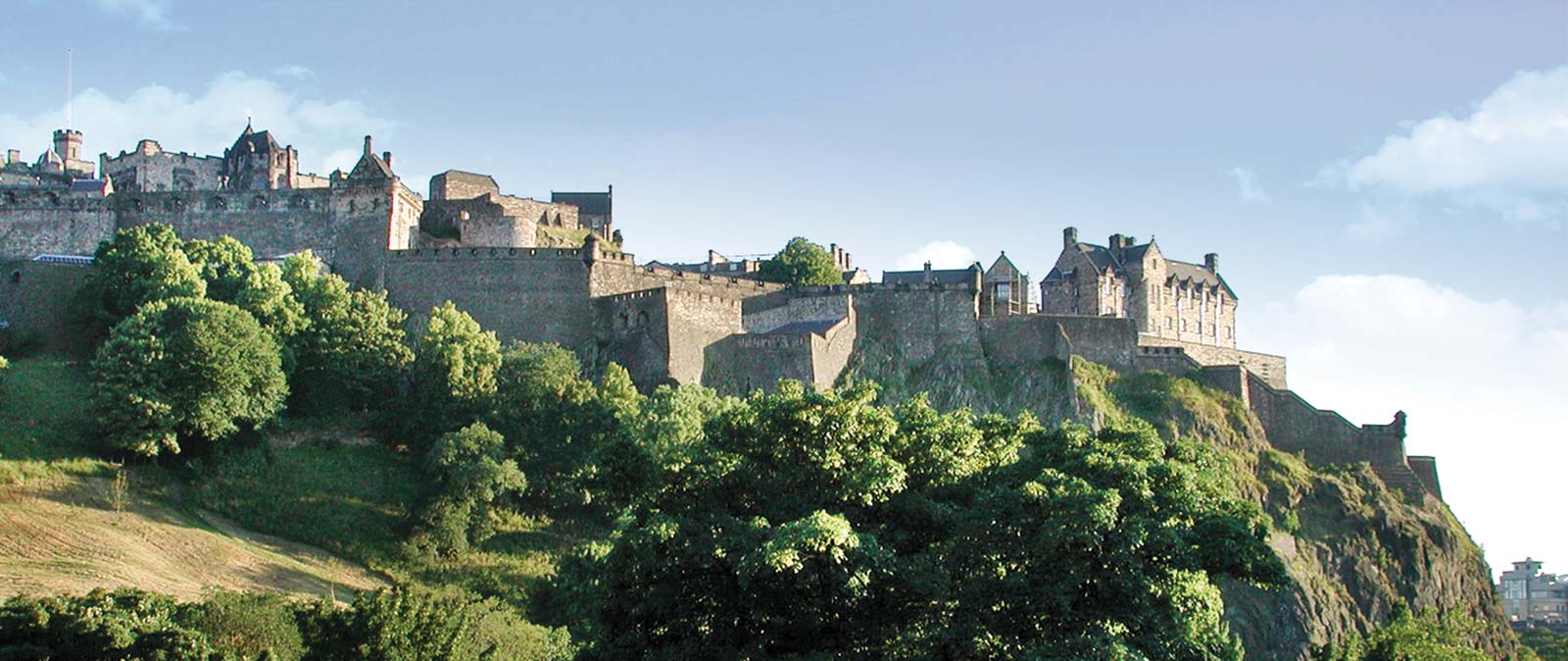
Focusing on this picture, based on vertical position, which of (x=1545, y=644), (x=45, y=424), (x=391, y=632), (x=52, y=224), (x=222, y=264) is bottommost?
(x=1545, y=644)

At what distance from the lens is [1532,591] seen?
140 meters

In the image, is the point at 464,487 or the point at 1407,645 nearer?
the point at 1407,645

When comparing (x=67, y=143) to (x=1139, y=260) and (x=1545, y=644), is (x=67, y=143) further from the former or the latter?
(x=1545, y=644)

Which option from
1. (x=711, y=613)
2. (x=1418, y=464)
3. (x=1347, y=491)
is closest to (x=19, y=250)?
(x=711, y=613)

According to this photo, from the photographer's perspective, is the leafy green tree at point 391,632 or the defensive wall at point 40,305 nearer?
Answer: the leafy green tree at point 391,632

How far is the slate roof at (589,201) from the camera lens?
3354 inches

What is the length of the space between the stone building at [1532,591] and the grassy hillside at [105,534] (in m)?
111

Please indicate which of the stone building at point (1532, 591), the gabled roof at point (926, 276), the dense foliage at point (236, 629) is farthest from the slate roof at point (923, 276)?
the stone building at point (1532, 591)

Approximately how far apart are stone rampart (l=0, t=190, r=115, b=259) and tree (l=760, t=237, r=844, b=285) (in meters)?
30.3

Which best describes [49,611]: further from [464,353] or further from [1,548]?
[464,353]

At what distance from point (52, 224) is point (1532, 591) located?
12297cm

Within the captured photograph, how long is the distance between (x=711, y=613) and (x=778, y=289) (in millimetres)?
40508

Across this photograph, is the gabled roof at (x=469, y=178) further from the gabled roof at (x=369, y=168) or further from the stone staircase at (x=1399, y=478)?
the stone staircase at (x=1399, y=478)

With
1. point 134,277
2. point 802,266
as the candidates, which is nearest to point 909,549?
point 134,277
